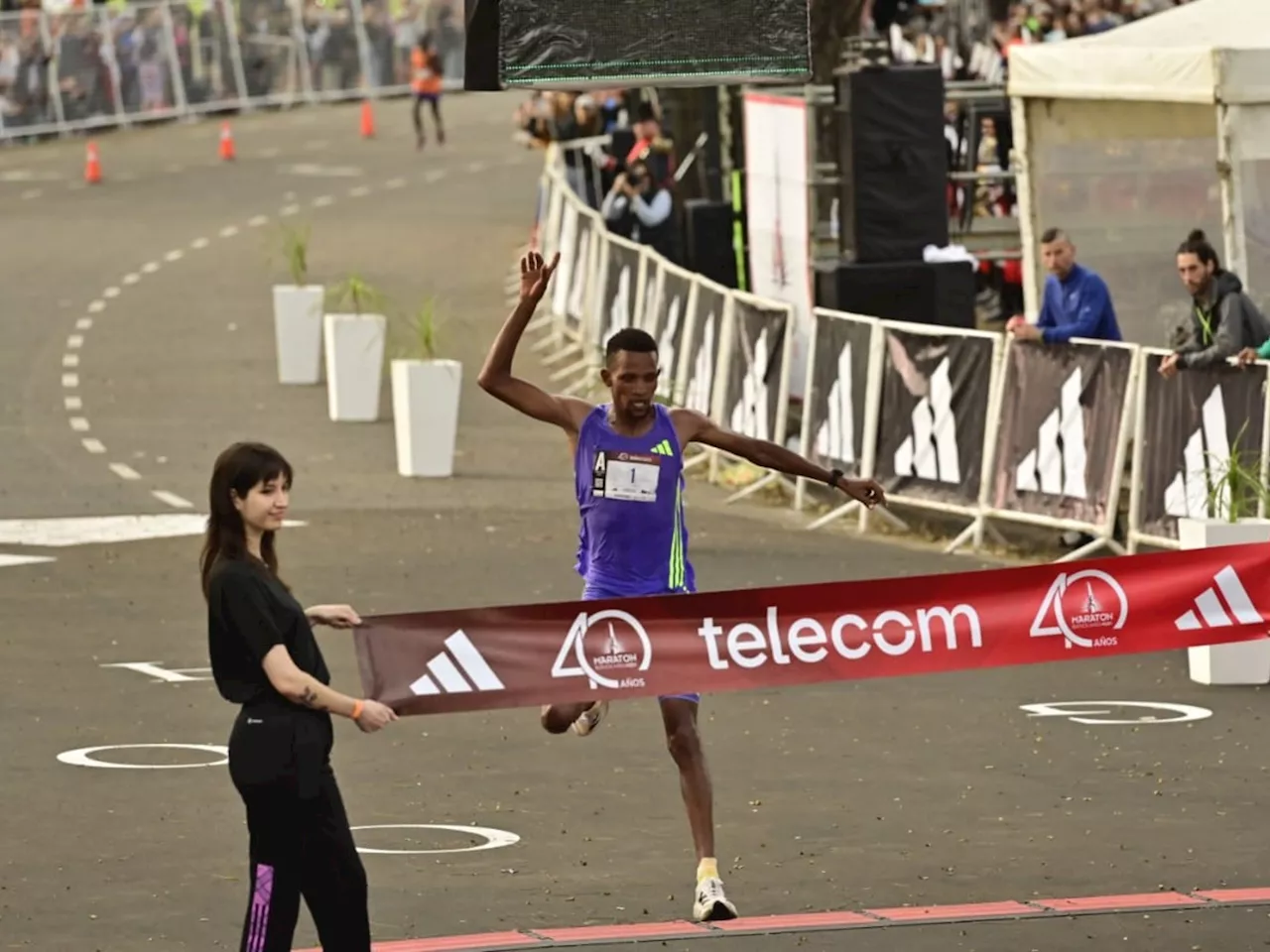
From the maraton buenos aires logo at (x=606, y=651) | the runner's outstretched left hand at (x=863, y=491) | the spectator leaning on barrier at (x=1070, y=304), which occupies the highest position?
the runner's outstretched left hand at (x=863, y=491)

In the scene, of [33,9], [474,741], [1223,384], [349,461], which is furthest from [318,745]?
[33,9]

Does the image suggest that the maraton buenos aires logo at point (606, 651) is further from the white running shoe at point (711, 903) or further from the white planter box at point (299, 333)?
the white planter box at point (299, 333)

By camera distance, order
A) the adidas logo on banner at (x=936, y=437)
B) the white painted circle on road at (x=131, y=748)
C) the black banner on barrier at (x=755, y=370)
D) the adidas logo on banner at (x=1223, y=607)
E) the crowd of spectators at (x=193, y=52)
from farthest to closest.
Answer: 1. the crowd of spectators at (x=193, y=52)
2. the black banner on barrier at (x=755, y=370)
3. the adidas logo on banner at (x=936, y=437)
4. the white painted circle on road at (x=131, y=748)
5. the adidas logo on banner at (x=1223, y=607)

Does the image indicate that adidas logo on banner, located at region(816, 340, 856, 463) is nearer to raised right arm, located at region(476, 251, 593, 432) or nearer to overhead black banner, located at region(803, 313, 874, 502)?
overhead black banner, located at region(803, 313, 874, 502)

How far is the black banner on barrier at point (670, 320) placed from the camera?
25.0m

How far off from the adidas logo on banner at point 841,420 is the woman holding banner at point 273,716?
13233 mm

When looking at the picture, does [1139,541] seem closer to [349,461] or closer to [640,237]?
[349,461]

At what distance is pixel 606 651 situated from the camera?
1017 centimetres

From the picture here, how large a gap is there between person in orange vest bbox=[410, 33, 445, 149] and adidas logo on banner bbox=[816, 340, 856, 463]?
3213 cm

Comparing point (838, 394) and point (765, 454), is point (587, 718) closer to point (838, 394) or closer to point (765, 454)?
point (765, 454)

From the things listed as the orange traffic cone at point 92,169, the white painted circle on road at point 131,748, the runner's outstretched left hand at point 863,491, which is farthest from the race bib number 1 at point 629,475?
the orange traffic cone at point 92,169

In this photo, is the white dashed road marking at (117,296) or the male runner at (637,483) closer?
the male runner at (637,483)

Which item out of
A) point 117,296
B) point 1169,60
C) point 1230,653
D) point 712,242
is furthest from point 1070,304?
point 117,296

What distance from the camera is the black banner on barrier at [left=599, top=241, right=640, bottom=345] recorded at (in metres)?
28.2
